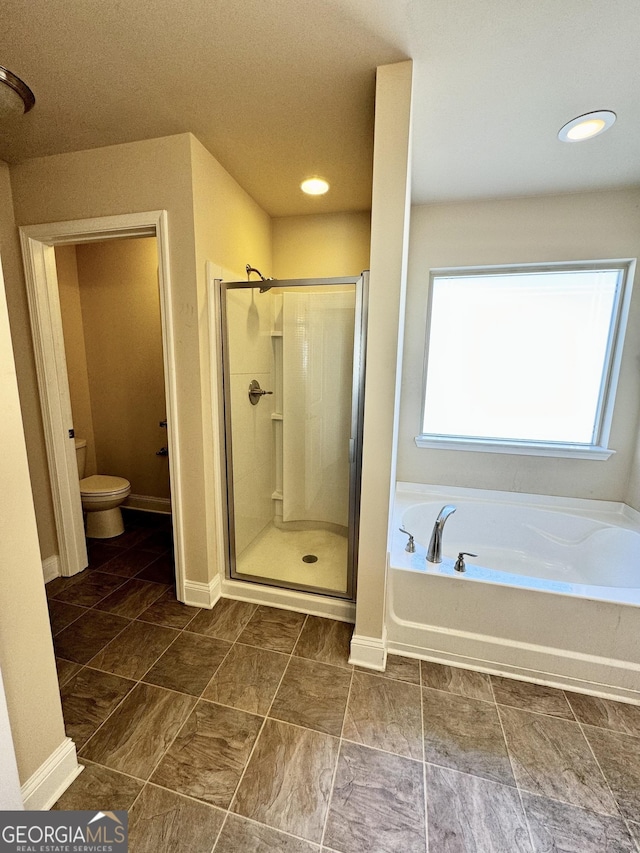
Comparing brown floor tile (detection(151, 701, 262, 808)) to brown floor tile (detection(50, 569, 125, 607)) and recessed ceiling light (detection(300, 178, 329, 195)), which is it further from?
recessed ceiling light (detection(300, 178, 329, 195))

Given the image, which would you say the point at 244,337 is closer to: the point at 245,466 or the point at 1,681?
the point at 245,466

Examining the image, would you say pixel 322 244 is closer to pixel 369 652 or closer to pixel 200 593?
pixel 200 593

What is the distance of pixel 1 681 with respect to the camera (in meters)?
0.84

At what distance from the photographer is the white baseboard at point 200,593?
6.34ft

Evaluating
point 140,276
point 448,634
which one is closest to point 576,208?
point 448,634

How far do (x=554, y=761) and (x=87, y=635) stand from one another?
206 centimetres

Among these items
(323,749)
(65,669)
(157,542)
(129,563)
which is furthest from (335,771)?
(157,542)

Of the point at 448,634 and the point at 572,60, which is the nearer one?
the point at 572,60

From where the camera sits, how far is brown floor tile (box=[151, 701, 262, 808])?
109 cm

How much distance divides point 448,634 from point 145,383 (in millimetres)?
2834

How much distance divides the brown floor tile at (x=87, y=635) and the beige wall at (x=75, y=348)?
5.37 ft

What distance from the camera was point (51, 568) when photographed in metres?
2.17

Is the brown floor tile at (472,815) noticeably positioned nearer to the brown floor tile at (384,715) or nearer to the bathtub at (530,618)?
the brown floor tile at (384,715)

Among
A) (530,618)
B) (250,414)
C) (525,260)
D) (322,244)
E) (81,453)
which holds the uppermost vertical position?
(322,244)
